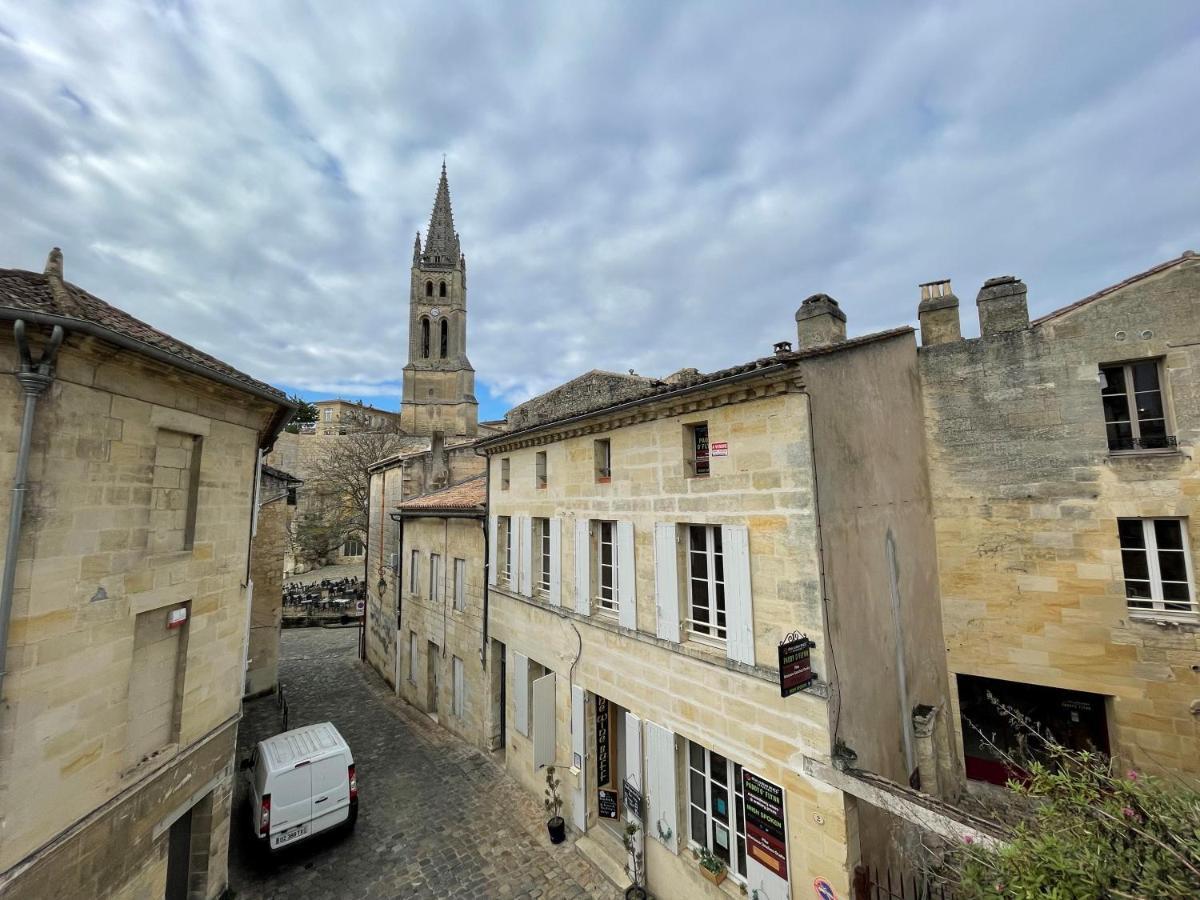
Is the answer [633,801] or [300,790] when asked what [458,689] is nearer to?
[300,790]

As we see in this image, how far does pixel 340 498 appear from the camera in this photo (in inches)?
1640

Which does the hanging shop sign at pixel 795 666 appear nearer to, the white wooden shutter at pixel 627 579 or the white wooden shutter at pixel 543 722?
the white wooden shutter at pixel 627 579

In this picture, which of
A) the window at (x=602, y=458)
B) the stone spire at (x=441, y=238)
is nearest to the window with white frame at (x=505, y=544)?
the window at (x=602, y=458)

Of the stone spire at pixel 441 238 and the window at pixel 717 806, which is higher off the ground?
the stone spire at pixel 441 238

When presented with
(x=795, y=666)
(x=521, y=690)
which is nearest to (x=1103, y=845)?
(x=795, y=666)

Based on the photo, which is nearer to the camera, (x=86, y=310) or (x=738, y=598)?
(x=86, y=310)

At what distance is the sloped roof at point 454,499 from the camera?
42.2 ft

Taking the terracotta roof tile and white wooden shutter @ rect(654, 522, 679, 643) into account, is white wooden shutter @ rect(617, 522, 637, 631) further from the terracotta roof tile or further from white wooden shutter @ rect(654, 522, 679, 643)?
the terracotta roof tile

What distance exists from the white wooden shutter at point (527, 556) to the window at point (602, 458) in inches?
96.5

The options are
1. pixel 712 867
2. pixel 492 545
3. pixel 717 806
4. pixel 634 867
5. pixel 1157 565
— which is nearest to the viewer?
pixel 712 867

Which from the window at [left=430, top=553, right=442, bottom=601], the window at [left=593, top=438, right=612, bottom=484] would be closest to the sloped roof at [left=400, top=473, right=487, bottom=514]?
the window at [left=430, top=553, right=442, bottom=601]

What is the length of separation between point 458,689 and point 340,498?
34093mm

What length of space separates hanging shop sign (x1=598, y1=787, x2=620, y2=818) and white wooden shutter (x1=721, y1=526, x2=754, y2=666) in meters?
4.32

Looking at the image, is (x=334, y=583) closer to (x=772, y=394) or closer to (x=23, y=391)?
(x=23, y=391)
